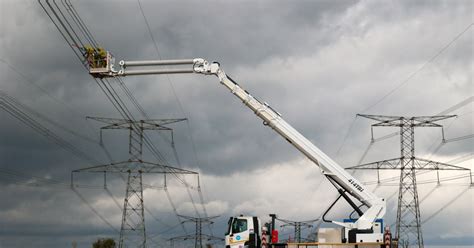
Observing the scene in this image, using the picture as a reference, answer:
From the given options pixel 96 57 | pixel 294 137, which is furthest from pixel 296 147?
pixel 96 57

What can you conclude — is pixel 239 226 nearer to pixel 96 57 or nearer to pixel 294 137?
pixel 294 137

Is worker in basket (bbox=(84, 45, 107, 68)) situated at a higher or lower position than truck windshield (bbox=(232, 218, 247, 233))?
higher

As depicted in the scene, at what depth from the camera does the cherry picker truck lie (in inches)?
1422

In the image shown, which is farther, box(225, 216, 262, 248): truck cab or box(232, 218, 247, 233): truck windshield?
box(232, 218, 247, 233): truck windshield

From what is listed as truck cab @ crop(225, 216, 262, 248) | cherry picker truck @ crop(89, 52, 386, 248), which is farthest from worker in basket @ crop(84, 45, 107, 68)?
truck cab @ crop(225, 216, 262, 248)

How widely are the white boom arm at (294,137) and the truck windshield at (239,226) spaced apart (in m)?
5.63

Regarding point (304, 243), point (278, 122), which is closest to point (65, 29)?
point (278, 122)

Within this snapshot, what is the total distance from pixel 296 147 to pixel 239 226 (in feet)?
19.8

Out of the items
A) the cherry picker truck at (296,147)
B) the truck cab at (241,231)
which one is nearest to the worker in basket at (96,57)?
the cherry picker truck at (296,147)

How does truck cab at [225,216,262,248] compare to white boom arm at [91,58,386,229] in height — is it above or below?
below

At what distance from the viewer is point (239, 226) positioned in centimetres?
3803

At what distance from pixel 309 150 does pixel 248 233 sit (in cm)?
632

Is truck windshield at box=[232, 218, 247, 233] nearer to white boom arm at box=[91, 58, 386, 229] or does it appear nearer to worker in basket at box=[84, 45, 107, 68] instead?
white boom arm at box=[91, 58, 386, 229]

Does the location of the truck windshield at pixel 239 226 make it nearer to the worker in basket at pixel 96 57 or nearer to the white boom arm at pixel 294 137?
the white boom arm at pixel 294 137
